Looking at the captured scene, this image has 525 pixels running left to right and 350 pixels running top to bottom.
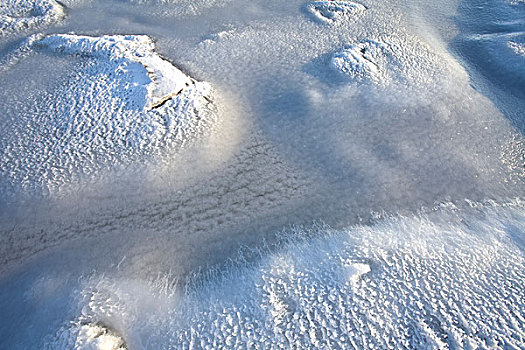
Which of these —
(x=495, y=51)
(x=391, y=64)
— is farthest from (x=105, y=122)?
(x=495, y=51)

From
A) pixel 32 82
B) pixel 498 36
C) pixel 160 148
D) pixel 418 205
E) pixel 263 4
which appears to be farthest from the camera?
pixel 263 4

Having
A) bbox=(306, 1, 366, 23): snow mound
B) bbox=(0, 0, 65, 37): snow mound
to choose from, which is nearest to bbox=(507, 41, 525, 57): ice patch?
bbox=(306, 1, 366, 23): snow mound

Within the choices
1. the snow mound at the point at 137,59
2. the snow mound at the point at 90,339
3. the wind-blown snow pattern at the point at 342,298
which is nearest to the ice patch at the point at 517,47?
the wind-blown snow pattern at the point at 342,298

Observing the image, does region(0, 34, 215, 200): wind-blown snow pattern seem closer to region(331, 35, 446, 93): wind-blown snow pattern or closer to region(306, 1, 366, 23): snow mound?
region(331, 35, 446, 93): wind-blown snow pattern

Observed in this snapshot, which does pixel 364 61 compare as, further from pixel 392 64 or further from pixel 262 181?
pixel 262 181

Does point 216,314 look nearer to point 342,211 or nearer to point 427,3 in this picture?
Result: point 342,211

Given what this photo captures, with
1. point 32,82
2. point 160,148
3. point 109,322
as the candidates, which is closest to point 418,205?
point 160,148

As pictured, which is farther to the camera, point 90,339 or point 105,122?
point 105,122
